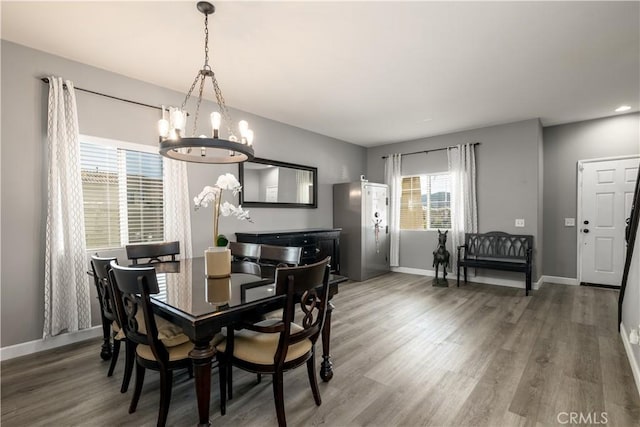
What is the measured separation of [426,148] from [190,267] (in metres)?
4.92

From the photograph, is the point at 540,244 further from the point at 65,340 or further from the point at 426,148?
the point at 65,340

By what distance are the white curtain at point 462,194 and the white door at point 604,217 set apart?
1.63 meters

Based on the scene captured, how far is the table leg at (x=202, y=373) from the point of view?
1484 mm

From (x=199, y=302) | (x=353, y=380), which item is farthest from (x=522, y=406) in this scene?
(x=199, y=302)

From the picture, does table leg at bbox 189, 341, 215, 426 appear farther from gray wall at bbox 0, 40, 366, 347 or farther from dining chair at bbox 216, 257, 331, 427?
gray wall at bbox 0, 40, 366, 347

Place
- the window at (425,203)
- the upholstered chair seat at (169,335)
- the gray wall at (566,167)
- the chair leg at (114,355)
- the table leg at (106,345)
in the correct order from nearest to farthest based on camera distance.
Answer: the upholstered chair seat at (169,335)
the chair leg at (114,355)
the table leg at (106,345)
the gray wall at (566,167)
the window at (425,203)

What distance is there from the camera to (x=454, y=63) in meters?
2.90

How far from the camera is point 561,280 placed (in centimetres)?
507

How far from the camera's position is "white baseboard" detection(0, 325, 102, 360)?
8.33 ft

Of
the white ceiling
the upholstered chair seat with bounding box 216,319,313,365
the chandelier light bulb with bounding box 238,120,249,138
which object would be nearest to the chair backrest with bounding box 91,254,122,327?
the upholstered chair seat with bounding box 216,319,313,365

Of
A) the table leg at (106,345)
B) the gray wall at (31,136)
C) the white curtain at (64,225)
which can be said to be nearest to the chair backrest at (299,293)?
→ the table leg at (106,345)

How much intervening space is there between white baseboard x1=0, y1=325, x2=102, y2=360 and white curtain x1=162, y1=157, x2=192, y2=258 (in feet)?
3.63

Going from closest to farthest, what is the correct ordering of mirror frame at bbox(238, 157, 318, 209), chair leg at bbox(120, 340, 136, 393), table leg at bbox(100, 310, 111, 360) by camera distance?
chair leg at bbox(120, 340, 136, 393) → table leg at bbox(100, 310, 111, 360) → mirror frame at bbox(238, 157, 318, 209)

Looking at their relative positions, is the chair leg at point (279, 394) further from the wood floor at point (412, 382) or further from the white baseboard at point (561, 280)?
the white baseboard at point (561, 280)
